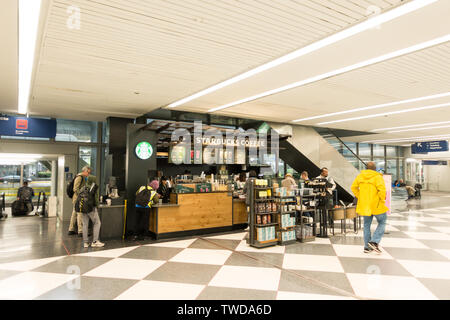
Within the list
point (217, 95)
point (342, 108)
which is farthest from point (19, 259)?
point (342, 108)

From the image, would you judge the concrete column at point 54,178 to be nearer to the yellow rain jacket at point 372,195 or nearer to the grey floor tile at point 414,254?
the yellow rain jacket at point 372,195

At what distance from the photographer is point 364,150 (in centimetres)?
1828

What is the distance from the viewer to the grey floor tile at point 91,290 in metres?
3.36

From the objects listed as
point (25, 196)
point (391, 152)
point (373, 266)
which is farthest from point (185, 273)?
point (391, 152)

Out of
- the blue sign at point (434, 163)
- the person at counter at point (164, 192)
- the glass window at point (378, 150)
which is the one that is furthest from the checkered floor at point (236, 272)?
the blue sign at point (434, 163)

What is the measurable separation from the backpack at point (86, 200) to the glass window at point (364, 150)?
16.6 metres

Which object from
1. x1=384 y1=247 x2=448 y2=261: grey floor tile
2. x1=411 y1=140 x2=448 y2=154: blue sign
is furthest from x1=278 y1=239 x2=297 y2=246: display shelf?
x1=411 y1=140 x2=448 y2=154: blue sign

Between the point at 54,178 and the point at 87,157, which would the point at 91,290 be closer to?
the point at 87,157

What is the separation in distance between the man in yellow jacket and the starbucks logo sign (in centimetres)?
474

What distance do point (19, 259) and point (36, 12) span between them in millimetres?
4007

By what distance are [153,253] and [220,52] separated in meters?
3.68

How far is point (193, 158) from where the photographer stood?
9.93 metres

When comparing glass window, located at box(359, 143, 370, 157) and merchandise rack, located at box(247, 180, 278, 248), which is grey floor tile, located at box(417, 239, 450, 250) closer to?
merchandise rack, located at box(247, 180, 278, 248)

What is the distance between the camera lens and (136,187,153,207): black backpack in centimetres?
609
